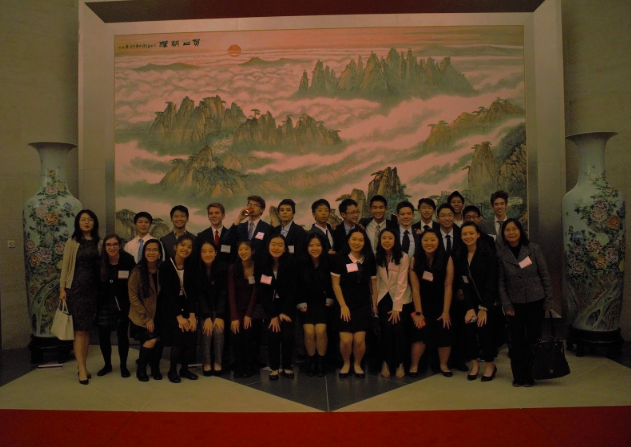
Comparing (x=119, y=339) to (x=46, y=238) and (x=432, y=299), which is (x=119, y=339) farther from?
(x=432, y=299)

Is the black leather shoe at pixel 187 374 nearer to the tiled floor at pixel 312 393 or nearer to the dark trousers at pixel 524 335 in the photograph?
the tiled floor at pixel 312 393

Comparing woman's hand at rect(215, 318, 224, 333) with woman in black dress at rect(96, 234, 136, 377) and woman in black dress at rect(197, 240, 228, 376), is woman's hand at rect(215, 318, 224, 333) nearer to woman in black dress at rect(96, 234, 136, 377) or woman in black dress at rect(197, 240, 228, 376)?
woman in black dress at rect(197, 240, 228, 376)

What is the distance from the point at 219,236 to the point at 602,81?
5104 mm

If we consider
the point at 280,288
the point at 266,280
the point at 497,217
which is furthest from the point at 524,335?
the point at 266,280

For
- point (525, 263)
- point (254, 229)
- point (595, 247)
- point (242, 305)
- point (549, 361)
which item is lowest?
point (549, 361)

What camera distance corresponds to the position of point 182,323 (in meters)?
4.16

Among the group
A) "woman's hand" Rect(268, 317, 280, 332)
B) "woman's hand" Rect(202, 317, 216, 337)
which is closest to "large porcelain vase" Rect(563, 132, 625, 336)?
"woman's hand" Rect(268, 317, 280, 332)

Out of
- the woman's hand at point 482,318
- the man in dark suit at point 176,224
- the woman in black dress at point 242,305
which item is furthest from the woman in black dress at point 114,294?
the woman's hand at point 482,318

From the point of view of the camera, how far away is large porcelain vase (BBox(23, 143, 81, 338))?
473cm

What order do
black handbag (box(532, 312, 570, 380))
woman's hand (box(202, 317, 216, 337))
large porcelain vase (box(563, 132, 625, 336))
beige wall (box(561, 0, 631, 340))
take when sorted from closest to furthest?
black handbag (box(532, 312, 570, 380)) → woman's hand (box(202, 317, 216, 337)) → large porcelain vase (box(563, 132, 625, 336)) → beige wall (box(561, 0, 631, 340))

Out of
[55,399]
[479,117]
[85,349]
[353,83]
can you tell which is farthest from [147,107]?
[479,117]

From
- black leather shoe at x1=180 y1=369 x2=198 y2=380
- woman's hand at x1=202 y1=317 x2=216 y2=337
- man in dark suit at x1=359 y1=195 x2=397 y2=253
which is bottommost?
black leather shoe at x1=180 y1=369 x2=198 y2=380

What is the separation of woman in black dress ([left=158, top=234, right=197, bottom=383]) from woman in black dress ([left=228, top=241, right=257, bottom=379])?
0.36 m

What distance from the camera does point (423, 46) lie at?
220 inches
